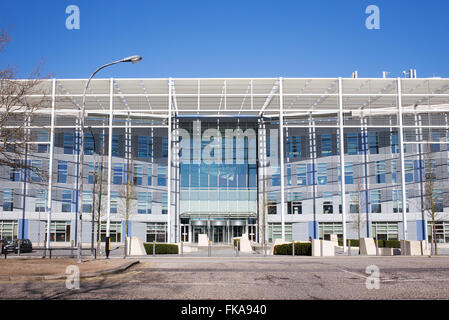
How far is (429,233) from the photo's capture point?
45375mm

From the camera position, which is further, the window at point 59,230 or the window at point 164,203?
the window at point 164,203

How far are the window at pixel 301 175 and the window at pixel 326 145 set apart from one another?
257 cm

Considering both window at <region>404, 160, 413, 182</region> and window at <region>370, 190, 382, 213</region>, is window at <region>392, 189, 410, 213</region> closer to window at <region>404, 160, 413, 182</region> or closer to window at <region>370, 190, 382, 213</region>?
window at <region>370, 190, 382, 213</region>

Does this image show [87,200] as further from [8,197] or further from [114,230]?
[8,197]

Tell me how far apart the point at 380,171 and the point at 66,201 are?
110ft

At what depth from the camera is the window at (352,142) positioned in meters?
47.1

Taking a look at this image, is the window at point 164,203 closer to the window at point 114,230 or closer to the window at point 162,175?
the window at point 162,175

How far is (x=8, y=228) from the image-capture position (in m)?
45.4

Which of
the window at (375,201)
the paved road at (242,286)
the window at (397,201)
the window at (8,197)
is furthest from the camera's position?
the window at (375,201)

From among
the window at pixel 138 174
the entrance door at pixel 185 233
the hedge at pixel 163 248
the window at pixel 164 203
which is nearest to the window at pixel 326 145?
the entrance door at pixel 185 233

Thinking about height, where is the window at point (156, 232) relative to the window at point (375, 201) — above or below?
below

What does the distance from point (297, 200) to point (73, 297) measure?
3900 centimetres

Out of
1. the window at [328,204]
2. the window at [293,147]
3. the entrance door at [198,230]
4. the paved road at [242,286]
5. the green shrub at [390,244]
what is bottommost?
the green shrub at [390,244]
